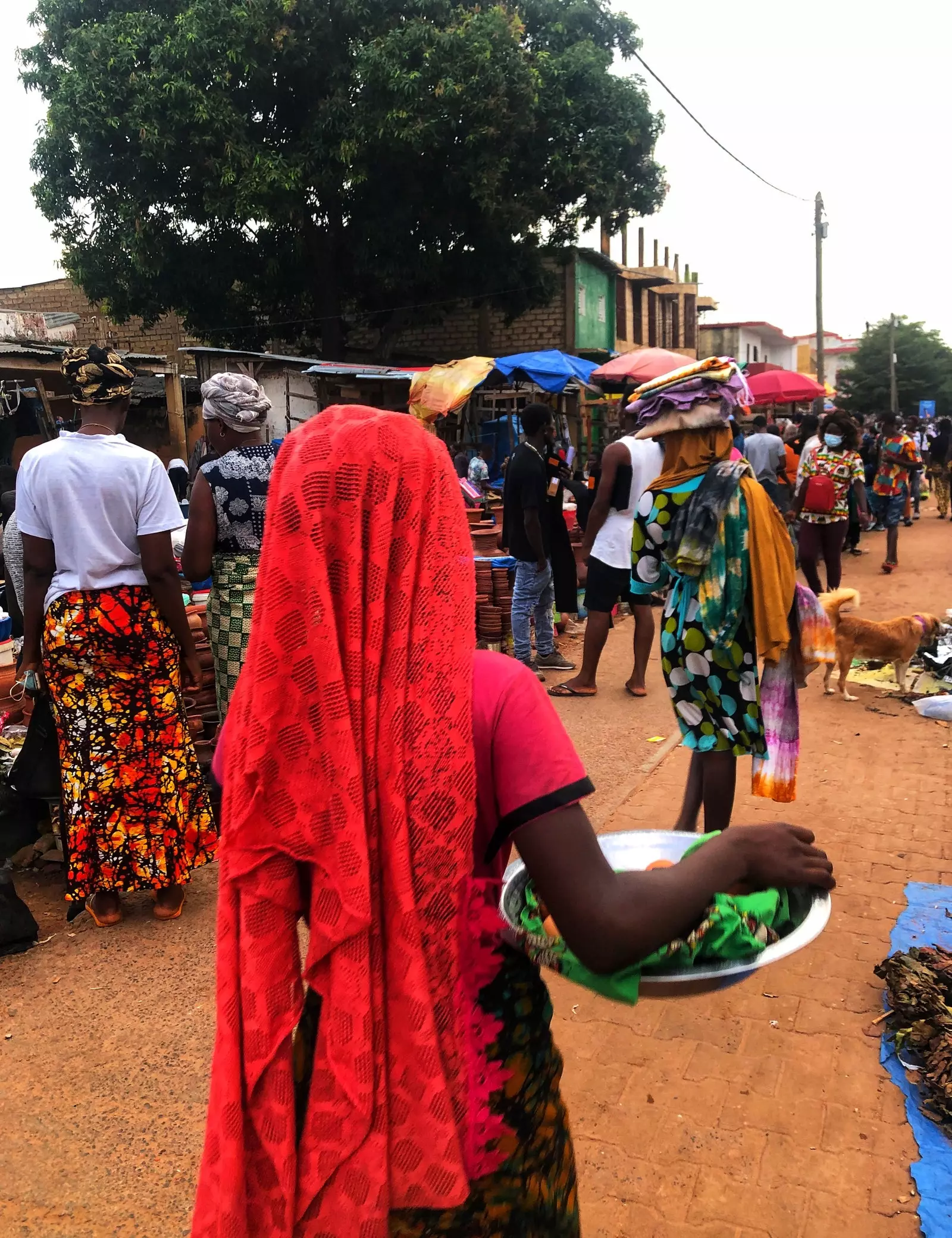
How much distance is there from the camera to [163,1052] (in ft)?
9.57

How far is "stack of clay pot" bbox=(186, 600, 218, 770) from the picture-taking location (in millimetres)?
4746

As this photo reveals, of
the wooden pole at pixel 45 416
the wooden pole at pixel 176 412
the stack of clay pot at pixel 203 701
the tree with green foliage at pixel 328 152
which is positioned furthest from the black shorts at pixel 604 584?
the tree with green foliage at pixel 328 152

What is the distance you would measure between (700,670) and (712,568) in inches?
16.3

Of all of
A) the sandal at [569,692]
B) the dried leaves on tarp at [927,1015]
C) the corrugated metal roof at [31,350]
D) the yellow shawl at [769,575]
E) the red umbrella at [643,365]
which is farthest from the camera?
the corrugated metal roof at [31,350]

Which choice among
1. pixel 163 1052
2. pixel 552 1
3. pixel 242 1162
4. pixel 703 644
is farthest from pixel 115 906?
pixel 552 1

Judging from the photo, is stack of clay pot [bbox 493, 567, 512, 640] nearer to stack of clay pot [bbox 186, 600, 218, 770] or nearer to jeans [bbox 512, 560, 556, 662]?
jeans [bbox 512, 560, 556, 662]

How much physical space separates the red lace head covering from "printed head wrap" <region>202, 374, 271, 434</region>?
2889 millimetres

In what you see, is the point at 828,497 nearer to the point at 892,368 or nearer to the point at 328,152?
the point at 328,152

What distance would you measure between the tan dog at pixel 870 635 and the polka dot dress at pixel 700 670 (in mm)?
3619

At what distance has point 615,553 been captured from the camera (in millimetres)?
6328

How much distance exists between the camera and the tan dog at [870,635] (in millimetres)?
6844

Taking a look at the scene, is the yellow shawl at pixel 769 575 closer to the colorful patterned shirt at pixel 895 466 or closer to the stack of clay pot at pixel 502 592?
the stack of clay pot at pixel 502 592

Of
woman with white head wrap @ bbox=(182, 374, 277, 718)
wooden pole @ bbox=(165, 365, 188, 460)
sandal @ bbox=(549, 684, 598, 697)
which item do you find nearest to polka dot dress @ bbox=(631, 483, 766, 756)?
woman with white head wrap @ bbox=(182, 374, 277, 718)

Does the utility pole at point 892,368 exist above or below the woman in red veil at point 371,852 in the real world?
above
